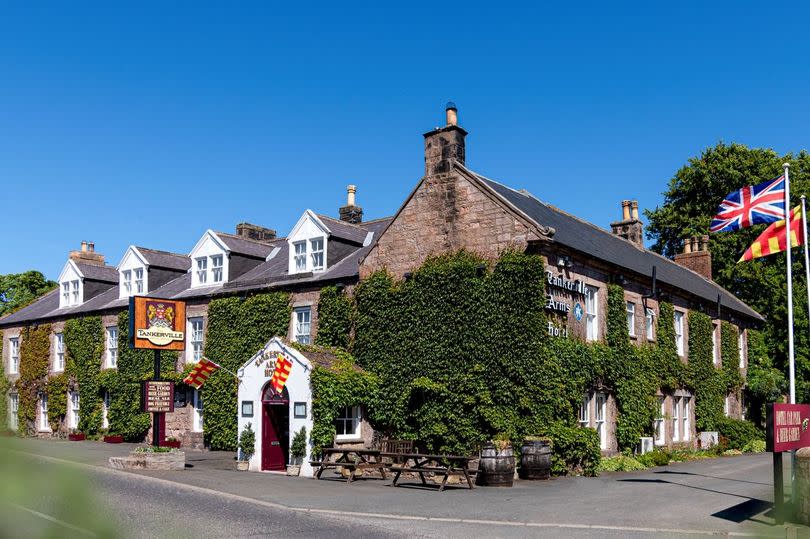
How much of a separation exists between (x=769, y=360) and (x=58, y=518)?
44896mm

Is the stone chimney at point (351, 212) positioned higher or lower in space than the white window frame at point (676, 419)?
higher

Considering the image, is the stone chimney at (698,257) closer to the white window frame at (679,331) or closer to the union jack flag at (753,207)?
the white window frame at (679,331)

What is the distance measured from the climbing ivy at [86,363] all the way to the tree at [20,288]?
24.7 metres

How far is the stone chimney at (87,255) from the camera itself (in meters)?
45.8

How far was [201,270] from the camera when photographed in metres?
34.9

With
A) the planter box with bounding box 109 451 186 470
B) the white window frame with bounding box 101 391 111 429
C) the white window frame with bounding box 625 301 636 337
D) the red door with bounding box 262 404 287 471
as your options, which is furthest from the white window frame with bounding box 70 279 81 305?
the white window frame with bounding box 625 301 636 337

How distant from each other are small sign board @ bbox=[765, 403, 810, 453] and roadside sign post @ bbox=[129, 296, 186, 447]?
58.6 feet

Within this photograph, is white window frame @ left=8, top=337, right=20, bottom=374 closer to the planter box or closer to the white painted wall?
the planter box

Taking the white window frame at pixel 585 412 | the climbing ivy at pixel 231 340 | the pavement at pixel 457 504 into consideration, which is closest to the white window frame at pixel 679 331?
the white window frame at pixel 585 412

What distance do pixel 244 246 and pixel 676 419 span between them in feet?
64.5

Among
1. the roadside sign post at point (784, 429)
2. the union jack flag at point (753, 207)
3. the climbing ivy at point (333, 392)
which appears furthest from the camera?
the climbing ivy at point (333, 392)

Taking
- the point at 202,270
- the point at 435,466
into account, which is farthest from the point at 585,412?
the point at 202,270

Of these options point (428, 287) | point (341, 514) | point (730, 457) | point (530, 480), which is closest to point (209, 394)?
point (428, 287)

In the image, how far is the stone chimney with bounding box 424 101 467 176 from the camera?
25766mm
